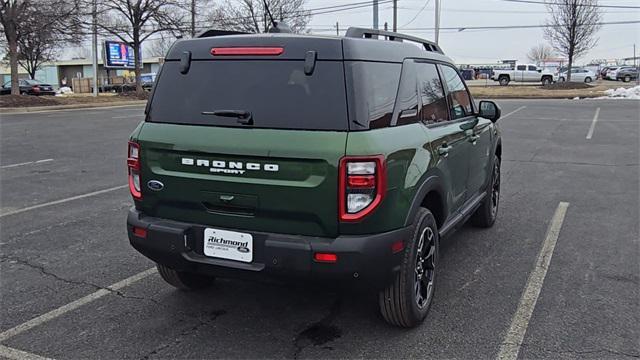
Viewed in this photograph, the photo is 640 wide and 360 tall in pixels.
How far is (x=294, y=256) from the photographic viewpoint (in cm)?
305

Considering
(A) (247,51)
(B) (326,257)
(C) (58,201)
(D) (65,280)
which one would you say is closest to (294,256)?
(B) (326,257)

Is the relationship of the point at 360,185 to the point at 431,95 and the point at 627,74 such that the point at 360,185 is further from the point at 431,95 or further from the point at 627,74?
the point at 627,74

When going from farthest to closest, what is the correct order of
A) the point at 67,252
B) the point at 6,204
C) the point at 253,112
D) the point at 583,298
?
the point at 6,204 < the point at 67,252 < the point at 583,298 < the point at 253,112

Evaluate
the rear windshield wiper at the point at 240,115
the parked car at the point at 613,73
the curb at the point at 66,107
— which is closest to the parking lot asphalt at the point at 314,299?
the rear windshield wiper at the point at 240,115

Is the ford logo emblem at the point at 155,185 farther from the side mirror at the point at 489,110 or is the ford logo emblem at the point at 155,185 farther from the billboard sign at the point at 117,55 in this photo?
the billboard sign at the point at 117,55

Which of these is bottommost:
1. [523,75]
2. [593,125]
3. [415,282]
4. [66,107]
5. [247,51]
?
[415,282]

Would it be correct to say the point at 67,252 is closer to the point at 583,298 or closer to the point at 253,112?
the point at 253,112

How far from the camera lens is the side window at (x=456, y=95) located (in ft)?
15.0

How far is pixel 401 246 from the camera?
324cm

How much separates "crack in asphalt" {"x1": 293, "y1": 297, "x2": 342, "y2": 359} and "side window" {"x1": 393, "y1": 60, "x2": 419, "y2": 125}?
1387mm

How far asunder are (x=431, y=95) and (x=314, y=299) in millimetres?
1726

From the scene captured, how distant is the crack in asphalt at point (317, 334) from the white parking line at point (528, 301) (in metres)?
1.01

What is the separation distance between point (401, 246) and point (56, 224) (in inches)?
173

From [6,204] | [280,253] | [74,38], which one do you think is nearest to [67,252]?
[6,204]
